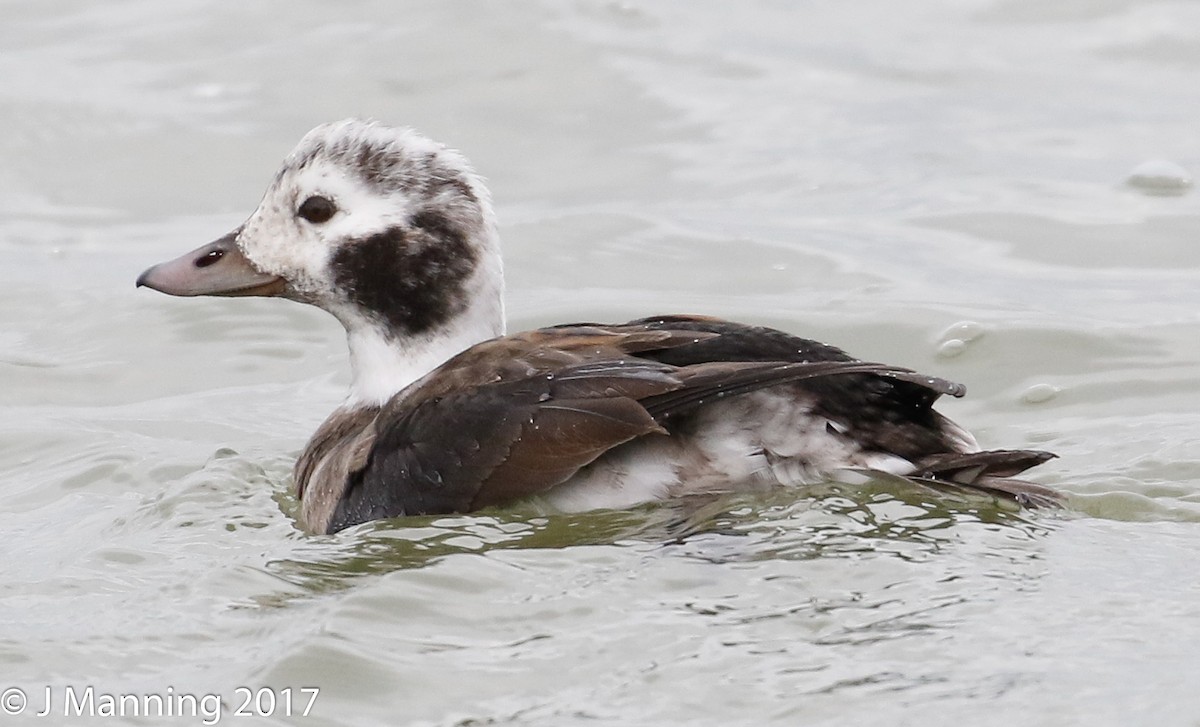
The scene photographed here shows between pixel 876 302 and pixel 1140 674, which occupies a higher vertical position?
pixel 876 302

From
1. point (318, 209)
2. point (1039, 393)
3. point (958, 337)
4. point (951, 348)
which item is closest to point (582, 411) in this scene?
point (318, 209)

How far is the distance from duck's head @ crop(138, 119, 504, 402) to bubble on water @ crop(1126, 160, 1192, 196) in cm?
465

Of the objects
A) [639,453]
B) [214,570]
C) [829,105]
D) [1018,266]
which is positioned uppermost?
[829,105]

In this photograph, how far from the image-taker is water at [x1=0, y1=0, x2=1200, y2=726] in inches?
187

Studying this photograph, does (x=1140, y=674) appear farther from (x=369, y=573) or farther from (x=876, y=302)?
(x=876, y=302)

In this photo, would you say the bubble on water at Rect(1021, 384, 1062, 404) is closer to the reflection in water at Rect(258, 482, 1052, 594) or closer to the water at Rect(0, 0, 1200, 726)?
the water at Rect(0, 0, 1200, 726)

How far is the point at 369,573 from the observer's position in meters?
5.52

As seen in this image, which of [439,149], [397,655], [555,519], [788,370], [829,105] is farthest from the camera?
[829,105]

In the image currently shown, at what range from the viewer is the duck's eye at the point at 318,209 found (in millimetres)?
6477

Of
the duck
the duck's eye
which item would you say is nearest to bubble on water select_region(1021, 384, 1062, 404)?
the duck

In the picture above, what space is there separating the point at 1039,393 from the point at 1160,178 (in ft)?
9.04

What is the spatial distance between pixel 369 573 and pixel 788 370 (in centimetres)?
131

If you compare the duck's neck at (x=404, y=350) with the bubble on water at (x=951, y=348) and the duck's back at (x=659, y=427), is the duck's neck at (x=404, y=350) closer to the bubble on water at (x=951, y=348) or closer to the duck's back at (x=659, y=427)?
the duck's back at (x=659, y=427)

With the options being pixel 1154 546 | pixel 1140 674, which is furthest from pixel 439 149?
pixel 1140 674
